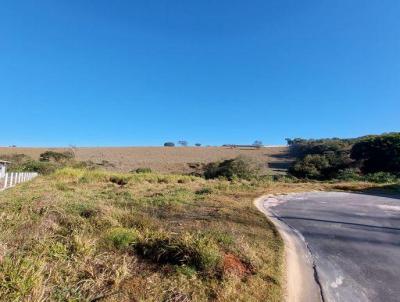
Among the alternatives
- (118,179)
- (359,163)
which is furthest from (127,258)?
(359,163)

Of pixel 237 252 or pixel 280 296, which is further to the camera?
pixel 237 252

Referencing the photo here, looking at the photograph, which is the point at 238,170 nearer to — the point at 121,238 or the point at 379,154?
the point at 379,154

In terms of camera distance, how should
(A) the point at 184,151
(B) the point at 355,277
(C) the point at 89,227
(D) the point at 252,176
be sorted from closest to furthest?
(B) the point at 355,277 < (C) the point at 89,227 < (D) the point at 252,176 < (A) the point at 184,151

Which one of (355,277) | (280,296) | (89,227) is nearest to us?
(280,296)

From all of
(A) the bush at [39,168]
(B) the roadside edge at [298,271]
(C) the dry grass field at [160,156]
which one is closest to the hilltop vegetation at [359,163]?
(C) the dry grass field at [160,156]

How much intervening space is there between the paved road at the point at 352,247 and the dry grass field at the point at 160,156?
38.8 metres

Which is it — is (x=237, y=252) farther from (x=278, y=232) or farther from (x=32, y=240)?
(x=32, y=240)

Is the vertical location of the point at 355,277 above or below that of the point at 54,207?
below

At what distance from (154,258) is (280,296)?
7.02ft

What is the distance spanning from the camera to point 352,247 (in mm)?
7648

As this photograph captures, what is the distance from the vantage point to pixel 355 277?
5.95m

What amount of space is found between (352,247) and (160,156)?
199ft

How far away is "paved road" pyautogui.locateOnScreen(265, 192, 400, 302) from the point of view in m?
5.50

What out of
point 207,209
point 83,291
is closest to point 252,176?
point 207,209
